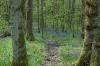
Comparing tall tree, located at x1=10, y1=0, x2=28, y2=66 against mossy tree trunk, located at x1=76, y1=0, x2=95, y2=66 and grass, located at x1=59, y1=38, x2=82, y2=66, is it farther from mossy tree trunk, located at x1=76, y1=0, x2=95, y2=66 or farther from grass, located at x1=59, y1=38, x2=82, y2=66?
grass, located at x1=59, y1=38, x2=82, y2=66

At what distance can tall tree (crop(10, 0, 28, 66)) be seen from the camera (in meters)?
9.74

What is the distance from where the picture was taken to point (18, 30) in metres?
10.1

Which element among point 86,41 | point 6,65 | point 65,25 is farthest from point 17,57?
point 65,25

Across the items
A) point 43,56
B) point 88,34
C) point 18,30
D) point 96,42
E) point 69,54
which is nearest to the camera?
point 96,42

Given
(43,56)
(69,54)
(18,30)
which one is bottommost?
(69,54)

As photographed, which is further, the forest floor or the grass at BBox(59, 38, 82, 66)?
the grass at BBox(59, 38, 82, 66)

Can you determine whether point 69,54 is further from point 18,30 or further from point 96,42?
point 96,42

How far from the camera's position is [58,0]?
44125 mm

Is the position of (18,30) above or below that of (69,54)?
above

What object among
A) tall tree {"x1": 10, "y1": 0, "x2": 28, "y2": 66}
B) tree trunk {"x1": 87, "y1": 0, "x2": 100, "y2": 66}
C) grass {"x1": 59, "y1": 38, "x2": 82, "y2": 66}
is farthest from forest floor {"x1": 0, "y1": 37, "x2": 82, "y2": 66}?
tree trunk {"x1": 87, "y1": 0, "x2": 100, "y2": 66}

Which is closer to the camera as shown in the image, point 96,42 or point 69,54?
point 96,42

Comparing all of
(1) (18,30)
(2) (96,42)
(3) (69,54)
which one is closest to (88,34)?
(2) (96,42)

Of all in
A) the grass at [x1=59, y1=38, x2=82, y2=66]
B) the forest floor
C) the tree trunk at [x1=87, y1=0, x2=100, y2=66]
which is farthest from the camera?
the grass at [x1=59, y1=38, x2=82, y2=66]

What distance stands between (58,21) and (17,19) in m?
40.2
